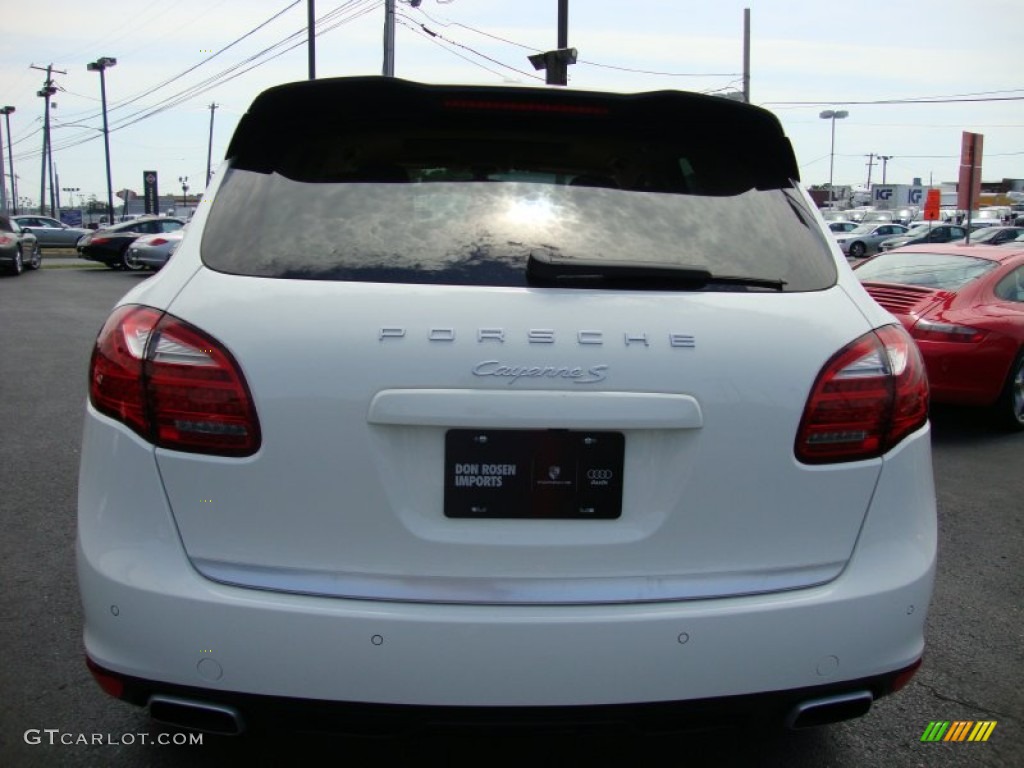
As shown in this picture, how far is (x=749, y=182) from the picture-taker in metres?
2.34

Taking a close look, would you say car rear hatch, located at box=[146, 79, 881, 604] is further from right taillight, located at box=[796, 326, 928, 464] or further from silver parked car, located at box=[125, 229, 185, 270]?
silver parked car, located at box=[125, 229, 185, 270]

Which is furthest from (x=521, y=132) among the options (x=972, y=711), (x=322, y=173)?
(x=972, y=711)

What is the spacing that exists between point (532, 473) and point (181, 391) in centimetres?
77

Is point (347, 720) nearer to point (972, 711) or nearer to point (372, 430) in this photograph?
point (372, 430)

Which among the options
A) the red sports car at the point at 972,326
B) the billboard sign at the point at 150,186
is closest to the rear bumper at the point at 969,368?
the red sports car at the point at 972,326

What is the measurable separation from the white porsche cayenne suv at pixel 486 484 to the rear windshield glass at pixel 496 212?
12mm

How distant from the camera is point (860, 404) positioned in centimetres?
204

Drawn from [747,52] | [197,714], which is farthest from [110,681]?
[747,52]

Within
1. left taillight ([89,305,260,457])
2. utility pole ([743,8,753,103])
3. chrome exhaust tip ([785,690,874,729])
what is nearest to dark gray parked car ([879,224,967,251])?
utility pole ([743,8,753,103])

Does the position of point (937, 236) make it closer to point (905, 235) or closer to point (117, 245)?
point (905, 235)

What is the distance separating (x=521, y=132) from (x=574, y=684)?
1343 millimetres

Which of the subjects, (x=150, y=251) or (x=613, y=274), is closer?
(x=613, y=274)

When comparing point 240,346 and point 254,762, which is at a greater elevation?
point 240,346

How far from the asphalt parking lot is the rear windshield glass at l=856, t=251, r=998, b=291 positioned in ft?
7.53
